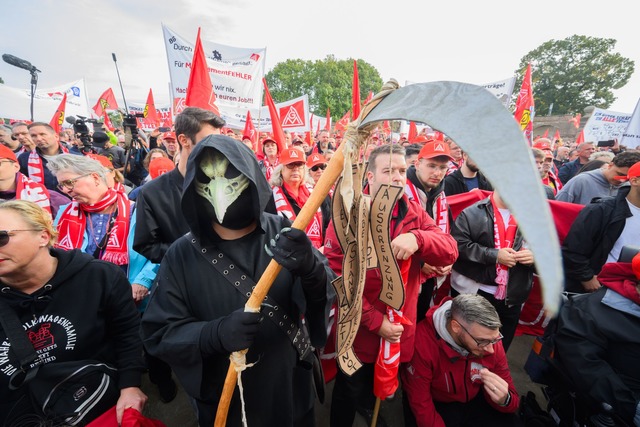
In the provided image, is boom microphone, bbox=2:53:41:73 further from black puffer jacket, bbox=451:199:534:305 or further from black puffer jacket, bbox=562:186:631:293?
black puffer jacket, bbox=562:186:631:293

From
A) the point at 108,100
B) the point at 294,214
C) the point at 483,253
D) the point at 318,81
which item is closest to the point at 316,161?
the point at 294,214

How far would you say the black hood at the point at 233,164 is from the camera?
1242 mm

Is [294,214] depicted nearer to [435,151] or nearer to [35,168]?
[435,151]

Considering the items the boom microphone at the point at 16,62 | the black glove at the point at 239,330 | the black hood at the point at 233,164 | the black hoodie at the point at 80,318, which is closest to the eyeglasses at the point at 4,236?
the black hoodie at the point at 80,318

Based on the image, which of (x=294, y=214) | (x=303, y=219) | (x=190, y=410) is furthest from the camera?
(x=294, y=214)

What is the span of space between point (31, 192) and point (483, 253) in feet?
15.3

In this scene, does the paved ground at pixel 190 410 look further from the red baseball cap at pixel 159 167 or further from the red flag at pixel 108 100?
the red flag at pixel 108 100

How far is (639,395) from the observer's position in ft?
6.12

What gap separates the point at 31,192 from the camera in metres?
3.09

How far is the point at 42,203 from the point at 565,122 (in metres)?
39.7

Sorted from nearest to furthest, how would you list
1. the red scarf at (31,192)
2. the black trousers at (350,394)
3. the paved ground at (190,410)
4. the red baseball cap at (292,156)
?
the black trousers at (350,394)
the paved ground at (190,410)
the red scarf at (31,192)
the red baseball cap at (292,156)

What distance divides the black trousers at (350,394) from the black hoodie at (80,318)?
1.44m

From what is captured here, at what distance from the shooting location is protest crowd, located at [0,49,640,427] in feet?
4.16

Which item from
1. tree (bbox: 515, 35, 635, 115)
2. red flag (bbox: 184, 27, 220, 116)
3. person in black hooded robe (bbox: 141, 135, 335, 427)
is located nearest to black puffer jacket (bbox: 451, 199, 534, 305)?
person in black hooded robe (bbox: 141, 135, 335, 427)
